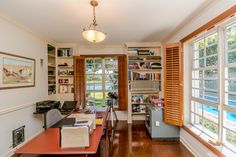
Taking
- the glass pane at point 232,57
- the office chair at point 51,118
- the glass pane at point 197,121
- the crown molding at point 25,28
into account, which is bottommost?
the glass pane at point 197,121

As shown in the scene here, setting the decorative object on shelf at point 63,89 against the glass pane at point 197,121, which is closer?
the glass pane at point 197,121

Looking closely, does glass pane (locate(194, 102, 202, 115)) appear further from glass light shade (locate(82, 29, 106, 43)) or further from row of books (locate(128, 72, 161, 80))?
glass light shade (locate(82, 29, 106, 43))

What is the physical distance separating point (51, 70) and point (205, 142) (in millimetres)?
4028

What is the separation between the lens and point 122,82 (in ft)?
14.9

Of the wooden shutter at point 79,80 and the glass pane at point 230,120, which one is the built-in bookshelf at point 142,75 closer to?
the wooden shutter at point 79,80

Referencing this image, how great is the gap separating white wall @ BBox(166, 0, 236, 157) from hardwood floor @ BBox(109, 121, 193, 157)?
17 centimetres

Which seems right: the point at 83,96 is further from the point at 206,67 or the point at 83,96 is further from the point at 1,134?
the point at 206,67

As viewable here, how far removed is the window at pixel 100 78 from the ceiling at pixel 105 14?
142cm

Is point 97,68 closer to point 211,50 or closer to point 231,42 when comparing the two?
point 211,50

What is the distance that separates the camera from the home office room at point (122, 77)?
6.52 ft

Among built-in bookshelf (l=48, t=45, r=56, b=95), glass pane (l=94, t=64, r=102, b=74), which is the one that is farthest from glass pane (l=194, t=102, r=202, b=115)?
built-in bookshelf (l=48, t=45, r=56, b=95)

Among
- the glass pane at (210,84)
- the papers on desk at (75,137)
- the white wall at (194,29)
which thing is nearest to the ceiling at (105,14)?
the white wall at (194,29)

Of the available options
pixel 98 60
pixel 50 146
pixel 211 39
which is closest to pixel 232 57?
pixel 211 39

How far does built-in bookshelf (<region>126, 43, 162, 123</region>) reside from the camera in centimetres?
449
